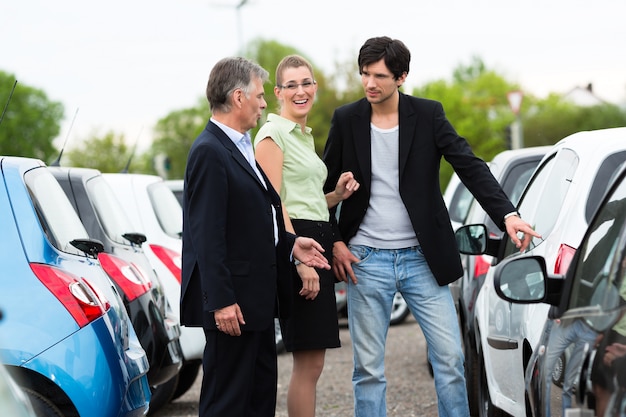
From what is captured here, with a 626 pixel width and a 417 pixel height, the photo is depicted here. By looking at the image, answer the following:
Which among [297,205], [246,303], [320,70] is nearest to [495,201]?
[297,205]

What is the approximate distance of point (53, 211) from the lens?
5.54 meters

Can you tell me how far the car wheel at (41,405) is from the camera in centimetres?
482

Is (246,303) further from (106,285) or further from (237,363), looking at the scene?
(106,285)

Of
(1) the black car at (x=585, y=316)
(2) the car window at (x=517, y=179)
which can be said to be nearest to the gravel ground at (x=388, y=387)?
(2) the car window at (x=517, y=179)

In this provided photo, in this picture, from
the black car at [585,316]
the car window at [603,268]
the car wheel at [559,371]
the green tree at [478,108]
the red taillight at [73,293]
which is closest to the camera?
the black car at [585,316]

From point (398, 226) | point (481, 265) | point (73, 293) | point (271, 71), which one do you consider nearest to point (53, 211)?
point (73, 293)

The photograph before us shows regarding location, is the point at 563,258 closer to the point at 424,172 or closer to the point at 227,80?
the point at 424,172

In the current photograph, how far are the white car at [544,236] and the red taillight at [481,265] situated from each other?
45.5 inches

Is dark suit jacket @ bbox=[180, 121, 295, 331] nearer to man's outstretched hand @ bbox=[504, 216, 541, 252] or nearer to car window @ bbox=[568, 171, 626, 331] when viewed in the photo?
man's outstretched hand @ bbox=[504, 216, 541, 252]

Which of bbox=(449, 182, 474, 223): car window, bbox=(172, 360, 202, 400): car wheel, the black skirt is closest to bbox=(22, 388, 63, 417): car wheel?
the black skirt

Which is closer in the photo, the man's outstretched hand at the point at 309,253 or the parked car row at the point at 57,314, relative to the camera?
the parked car row at the point at 57,314

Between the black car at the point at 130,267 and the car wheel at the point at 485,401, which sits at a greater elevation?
the black car at the point at 130,267

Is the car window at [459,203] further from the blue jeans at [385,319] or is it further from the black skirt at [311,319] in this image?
the black skirt at [311,319]

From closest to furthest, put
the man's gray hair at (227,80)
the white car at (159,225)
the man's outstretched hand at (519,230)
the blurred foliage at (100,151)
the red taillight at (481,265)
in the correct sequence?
the man's gray hair at (227,80) < the man's outstretched hand at (519,230) < the red taillight at (481,265) < the white car at (159,225) < the blurred foliage at (100,151)
